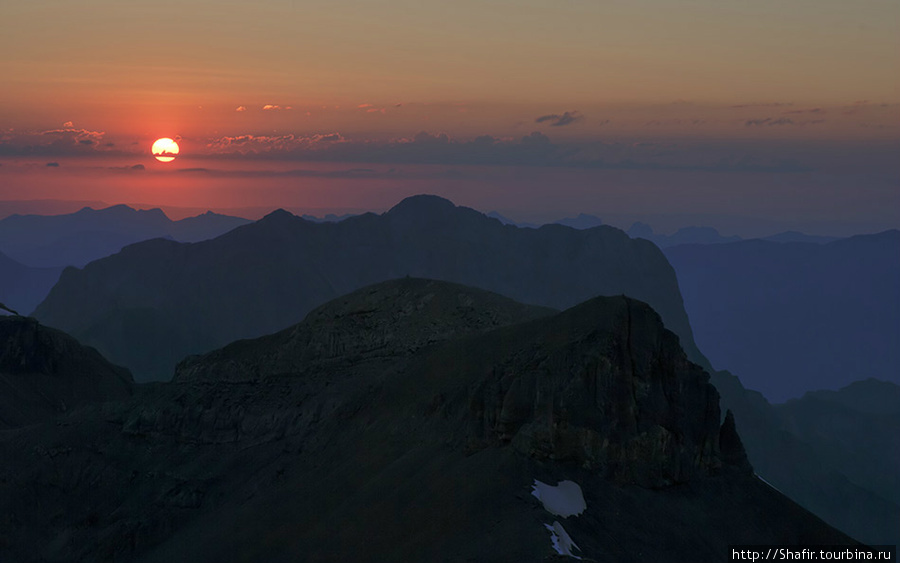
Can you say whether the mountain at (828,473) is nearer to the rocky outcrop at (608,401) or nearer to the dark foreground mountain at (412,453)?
the dark foreground mountain at (412,453)

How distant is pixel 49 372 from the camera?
11144 centimetres

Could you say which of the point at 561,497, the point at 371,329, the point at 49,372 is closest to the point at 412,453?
the point at 561,497

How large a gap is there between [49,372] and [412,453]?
6789 cm

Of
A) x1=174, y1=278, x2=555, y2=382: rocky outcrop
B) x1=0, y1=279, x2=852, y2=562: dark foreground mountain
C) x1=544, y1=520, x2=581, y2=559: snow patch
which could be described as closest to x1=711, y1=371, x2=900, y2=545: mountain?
x1=174, y1=278, x2=555, y2=382: rocky outcrop

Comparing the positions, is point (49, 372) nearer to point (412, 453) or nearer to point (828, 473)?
point (412, 453)

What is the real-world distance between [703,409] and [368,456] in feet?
69.4

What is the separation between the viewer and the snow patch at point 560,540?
43219mm

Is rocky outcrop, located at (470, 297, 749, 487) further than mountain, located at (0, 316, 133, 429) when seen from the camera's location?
No

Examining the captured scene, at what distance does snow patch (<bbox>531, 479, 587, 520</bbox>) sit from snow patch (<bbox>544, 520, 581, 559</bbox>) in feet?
6.45

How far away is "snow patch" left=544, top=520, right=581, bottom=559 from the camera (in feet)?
142

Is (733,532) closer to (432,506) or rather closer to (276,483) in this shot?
(432,506)

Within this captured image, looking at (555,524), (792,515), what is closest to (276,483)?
(555,524)

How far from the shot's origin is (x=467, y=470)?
2089 inches

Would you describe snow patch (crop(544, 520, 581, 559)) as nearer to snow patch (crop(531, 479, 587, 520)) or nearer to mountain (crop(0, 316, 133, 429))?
snow patch (crop(531, 479, 587, 520))
